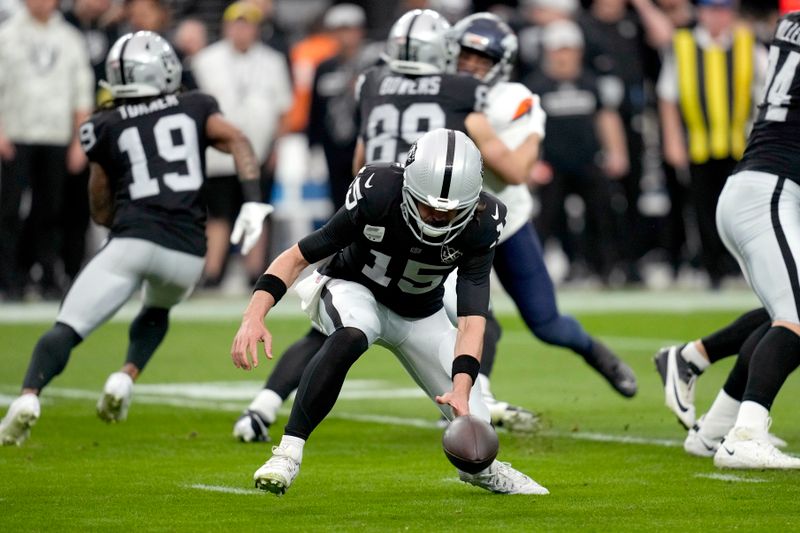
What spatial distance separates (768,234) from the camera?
6.07 meters

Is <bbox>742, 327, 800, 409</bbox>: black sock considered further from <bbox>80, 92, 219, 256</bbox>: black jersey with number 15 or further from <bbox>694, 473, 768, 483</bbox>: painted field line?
<bbox>80, 92, 219, 256</bbox>: black jersey with number 15

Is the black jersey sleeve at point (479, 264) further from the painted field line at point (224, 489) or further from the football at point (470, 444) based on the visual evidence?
the painted field line at point (224, 489)

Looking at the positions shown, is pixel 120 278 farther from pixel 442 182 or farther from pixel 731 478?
pixel 731 478

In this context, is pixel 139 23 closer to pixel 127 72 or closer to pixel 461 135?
pixel 127 72

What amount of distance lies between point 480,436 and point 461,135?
100 centimetres

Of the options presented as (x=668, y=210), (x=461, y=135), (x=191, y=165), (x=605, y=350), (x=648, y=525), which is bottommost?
(x=668, y=210)

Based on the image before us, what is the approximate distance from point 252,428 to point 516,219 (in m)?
1.55

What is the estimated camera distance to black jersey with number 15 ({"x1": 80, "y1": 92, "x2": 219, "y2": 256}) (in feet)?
23.7

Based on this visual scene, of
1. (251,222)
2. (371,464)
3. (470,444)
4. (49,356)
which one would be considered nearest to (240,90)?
(251,222)

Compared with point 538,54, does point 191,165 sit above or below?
above

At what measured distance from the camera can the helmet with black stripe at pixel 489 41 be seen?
24.4 feet

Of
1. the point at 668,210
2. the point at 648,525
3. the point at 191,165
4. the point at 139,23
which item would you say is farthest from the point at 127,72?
the point at 668,210

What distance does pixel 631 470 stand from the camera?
6.00 metres

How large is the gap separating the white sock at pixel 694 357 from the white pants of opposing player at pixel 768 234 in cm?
81
